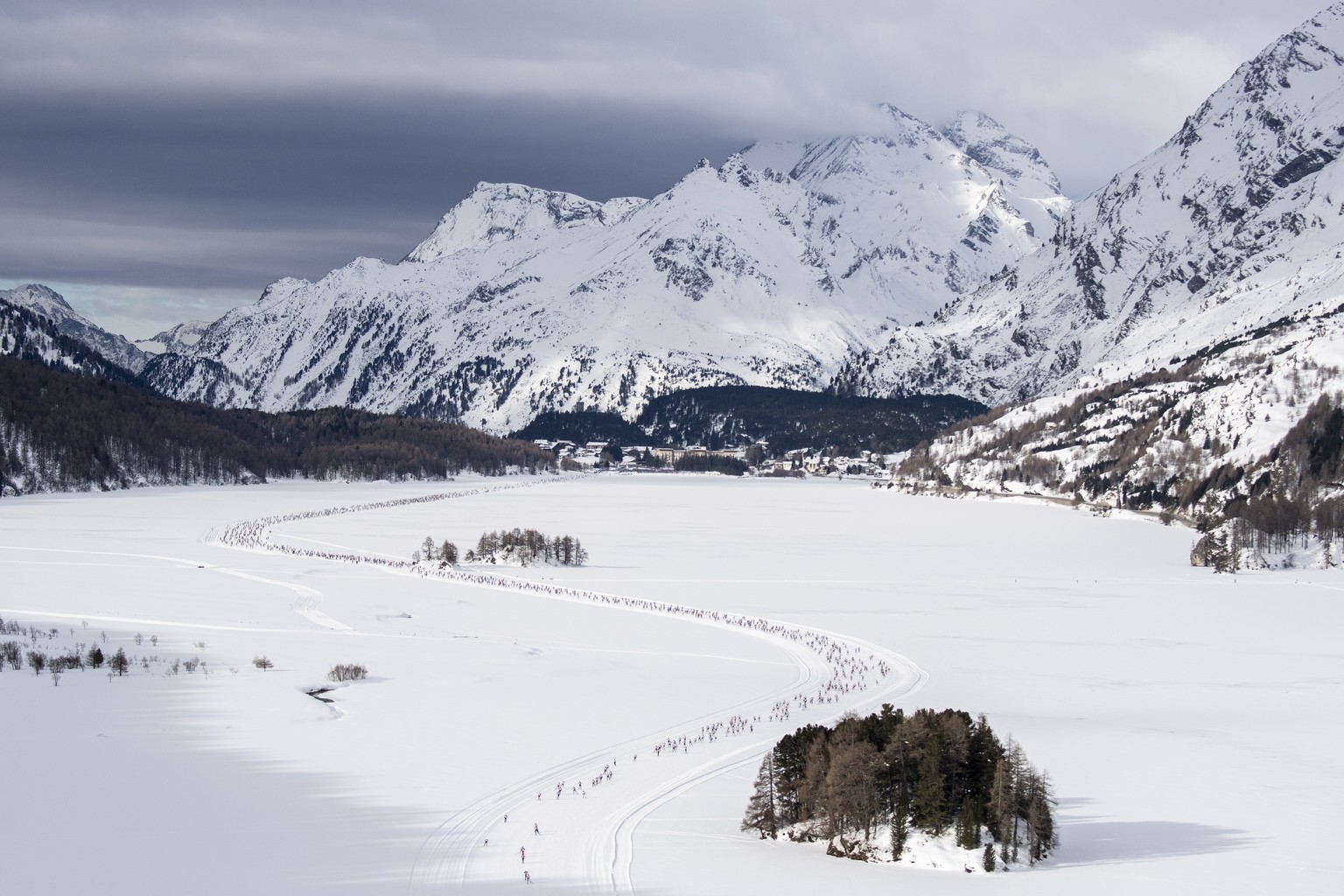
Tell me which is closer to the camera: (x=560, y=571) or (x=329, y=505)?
(x=560, y=571)

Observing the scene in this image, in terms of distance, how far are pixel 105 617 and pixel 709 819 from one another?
4452 centimetres

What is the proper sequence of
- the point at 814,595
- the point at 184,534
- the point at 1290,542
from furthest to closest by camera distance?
the point at 184,534, the point at 1290,542, the point at 814,595

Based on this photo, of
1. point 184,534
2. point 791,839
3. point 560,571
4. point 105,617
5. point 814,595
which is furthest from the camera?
point 184,534

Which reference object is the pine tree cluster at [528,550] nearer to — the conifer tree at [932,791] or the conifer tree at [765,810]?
the conifer tree at [765,810]

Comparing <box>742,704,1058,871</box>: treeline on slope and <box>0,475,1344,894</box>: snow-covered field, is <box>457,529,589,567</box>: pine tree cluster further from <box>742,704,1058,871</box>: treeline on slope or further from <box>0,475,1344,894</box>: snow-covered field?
<box>742,704,1058,871</box>: treeline on slope

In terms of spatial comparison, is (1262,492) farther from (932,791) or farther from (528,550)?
(932,791)

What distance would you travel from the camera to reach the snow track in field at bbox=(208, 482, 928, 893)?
29.4 meters

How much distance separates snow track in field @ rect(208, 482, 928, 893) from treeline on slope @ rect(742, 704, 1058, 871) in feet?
14.1

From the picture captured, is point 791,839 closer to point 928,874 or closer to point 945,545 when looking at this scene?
point 928,874

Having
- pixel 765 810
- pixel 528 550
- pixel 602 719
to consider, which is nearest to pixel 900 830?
pixel 765 810

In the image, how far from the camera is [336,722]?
43.4 metres

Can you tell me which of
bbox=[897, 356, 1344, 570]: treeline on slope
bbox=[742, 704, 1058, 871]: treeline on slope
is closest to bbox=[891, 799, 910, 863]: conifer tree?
bbox=[742, 704, 1058, 871]: treeline on slope

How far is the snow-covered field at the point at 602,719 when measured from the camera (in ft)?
98.5

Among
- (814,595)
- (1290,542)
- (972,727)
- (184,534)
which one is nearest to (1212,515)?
(1290,542)
